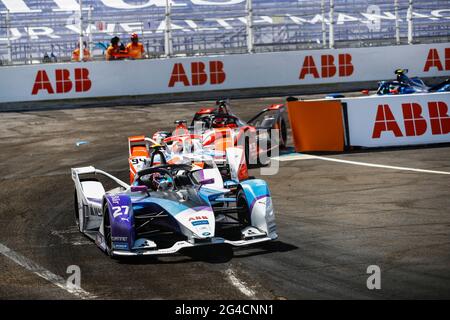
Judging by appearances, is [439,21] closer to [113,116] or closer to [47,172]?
[113,116]

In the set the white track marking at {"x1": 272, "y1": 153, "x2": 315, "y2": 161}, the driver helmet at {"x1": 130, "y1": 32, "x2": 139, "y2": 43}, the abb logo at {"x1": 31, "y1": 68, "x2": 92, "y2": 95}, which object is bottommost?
the white track marking at {"x1": 272, "y1": 153, "x2": 315, "y2": 161}

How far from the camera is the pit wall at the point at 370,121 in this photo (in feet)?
63.6

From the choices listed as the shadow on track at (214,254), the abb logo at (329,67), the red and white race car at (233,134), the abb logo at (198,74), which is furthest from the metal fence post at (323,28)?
the shadow on track at (214,254)

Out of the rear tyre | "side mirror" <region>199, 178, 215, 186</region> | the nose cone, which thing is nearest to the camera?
the nose cone

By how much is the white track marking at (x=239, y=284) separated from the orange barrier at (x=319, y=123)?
9.66 meters

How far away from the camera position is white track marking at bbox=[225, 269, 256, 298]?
896 centimetres

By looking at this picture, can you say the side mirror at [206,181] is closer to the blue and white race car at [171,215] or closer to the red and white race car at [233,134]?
the blue and white race car at [171,215]

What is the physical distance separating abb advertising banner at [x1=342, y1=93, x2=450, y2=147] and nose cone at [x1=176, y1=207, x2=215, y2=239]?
882 cm

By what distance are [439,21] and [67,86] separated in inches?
571

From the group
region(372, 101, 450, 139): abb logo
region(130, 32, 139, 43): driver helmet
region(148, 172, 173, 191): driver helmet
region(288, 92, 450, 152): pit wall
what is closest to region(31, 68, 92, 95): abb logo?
region(130, 32, 139, 43): driver helmet

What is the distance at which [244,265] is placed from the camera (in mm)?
10289

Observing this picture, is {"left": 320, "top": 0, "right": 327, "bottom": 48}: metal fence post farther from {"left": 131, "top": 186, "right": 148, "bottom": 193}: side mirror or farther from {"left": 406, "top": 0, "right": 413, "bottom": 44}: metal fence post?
{"left": 131, "top": 186, "right": 148, "bottom": 193}: side mirror

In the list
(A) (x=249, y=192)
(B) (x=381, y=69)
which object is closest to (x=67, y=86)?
(B) (x=381, y=69)

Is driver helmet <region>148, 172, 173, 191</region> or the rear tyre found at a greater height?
driver helmet <region>148, 172, 173, 191</region>
